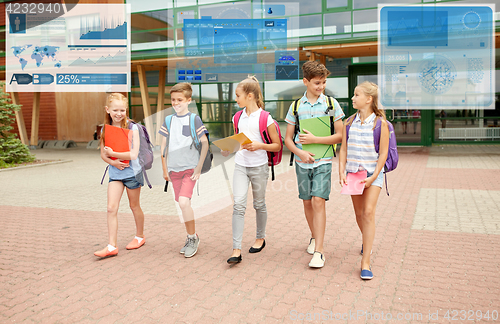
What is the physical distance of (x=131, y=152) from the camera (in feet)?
14.5

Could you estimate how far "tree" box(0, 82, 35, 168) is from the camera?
13.0 meters

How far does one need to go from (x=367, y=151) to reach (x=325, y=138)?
398mm

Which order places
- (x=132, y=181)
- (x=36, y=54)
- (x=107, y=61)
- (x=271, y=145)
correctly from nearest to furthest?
(x=271, y=145)
(x=132, y=181)
(x=107, y=61)
(x=36, y=54)

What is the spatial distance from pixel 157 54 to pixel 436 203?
38.5 feet

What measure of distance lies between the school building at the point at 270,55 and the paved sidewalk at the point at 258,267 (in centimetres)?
830

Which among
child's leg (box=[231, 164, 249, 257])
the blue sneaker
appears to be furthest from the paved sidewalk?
child's leg (box=[231, 164, 249, 257])

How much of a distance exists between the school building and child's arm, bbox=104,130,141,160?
387 inches

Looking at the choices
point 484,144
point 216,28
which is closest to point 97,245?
point 216,28

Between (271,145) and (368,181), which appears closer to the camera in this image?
(368,181)

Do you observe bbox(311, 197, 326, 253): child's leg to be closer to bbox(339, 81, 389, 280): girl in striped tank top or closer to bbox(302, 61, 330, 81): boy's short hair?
bbox(339, 81, 389, 280): girl in striped tank top

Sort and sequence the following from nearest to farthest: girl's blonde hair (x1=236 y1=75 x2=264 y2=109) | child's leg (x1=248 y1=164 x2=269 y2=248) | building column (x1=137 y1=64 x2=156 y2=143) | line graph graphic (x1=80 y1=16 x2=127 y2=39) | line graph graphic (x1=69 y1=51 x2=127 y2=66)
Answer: girl's blonde hair (x1=236 y1=75 x2=264 y2=109) → child's leg (x1=248 y1=164 x2=269 y2=248) → line graph graphic (x1=69 y1=51 x2=127 y2=66) → building column (x1=137 y1=64 x2=156 y2=143) → line graph graphic (x1=80 y1=16 x2=127 y2=39)

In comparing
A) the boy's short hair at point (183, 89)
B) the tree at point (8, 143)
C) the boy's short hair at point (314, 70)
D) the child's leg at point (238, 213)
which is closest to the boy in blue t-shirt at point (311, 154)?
the boy's short hair at point (314, 70)

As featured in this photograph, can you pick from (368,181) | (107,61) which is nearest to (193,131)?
(368,181)

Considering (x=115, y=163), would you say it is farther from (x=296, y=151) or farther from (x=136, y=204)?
(x=296, y=151)
